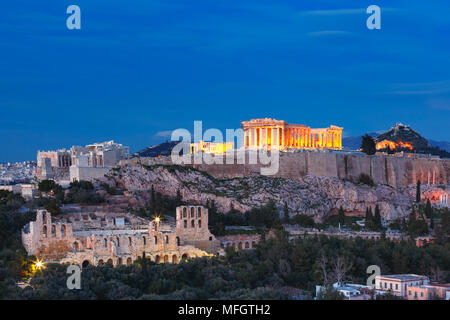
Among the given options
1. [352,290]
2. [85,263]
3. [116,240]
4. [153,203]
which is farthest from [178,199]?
[352,290]

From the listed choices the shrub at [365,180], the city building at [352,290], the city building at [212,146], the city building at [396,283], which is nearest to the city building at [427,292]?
the city building at [396,283]

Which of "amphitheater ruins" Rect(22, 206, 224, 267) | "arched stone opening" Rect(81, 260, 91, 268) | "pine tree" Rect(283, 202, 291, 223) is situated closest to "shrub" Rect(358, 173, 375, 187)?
"pine tree" Rect(283, 202, 291, 223)

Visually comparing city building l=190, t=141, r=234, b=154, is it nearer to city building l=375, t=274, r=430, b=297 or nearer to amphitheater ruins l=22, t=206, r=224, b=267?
amphitheater ruins l=22, t=206, r=224, b=267

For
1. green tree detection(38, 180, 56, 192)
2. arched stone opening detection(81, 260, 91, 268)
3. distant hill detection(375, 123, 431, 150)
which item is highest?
distant hill detection(375, 123, 431, 150)

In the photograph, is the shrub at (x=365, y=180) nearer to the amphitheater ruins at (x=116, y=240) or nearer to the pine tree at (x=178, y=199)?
the pine tree at (x=178, y=199)

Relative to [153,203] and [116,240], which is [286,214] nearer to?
[153,203]
